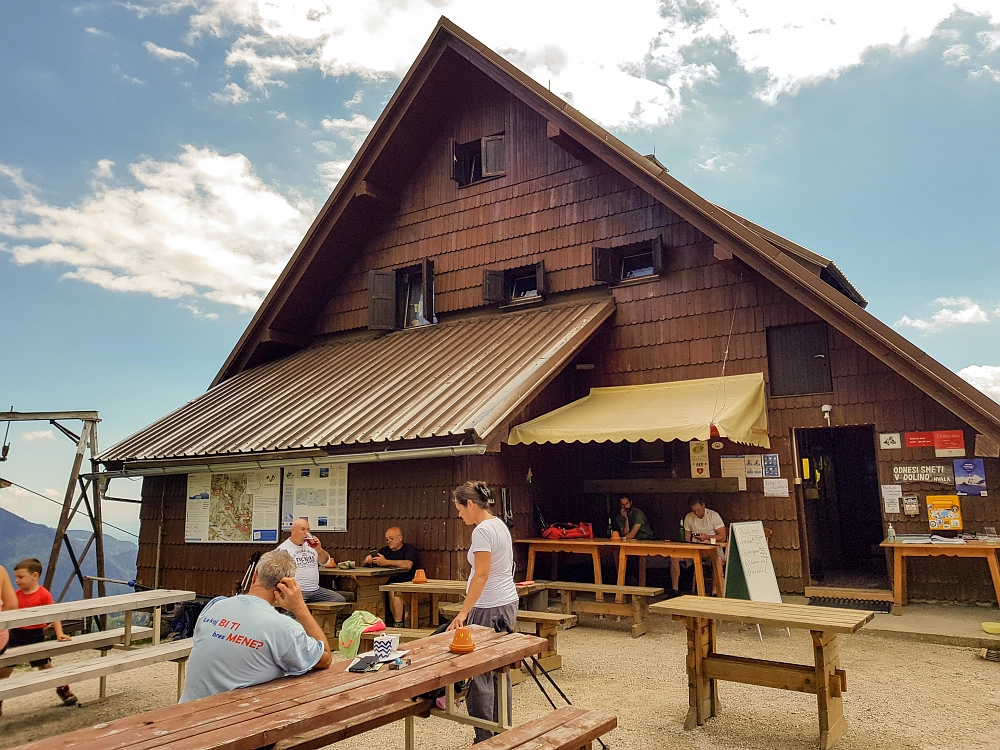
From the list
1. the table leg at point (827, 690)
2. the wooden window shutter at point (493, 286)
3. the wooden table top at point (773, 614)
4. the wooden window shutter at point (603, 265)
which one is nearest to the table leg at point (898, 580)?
the wooden table top at point (773, 614)

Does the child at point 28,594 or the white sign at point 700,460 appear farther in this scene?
the white sign at point 700,460

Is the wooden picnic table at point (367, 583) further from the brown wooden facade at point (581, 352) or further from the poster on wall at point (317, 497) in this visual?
the poster on wall at point (317, 497)

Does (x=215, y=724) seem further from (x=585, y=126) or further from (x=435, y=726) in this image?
(x=585, y=126)

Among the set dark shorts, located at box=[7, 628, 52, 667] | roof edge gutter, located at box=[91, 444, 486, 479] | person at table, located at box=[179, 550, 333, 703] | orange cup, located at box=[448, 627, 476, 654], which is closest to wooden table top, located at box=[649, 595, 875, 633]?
orange cup, located at box=[448, 627, 476, 654]

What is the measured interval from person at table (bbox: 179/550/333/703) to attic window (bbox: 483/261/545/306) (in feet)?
28.4

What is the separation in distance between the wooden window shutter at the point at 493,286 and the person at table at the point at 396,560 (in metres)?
4.34

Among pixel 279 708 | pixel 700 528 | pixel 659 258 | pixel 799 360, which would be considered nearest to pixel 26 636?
pixel 279 708

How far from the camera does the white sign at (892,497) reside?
8.89 meters

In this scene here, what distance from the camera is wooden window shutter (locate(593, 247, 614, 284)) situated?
11.0 m

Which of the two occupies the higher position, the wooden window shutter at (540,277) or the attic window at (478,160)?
the attic window at (478,160)

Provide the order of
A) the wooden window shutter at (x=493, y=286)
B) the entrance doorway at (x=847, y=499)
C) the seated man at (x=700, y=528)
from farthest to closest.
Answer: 1. the entrance doorway at (x=847, y=499)
2. the wooden window shutter at (x=493, y=286)
3. the seated man at (x=700, y=528)

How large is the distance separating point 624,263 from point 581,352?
164cm

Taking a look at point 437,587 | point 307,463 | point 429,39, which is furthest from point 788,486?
point 429,39

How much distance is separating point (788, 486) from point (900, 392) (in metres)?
1.84
